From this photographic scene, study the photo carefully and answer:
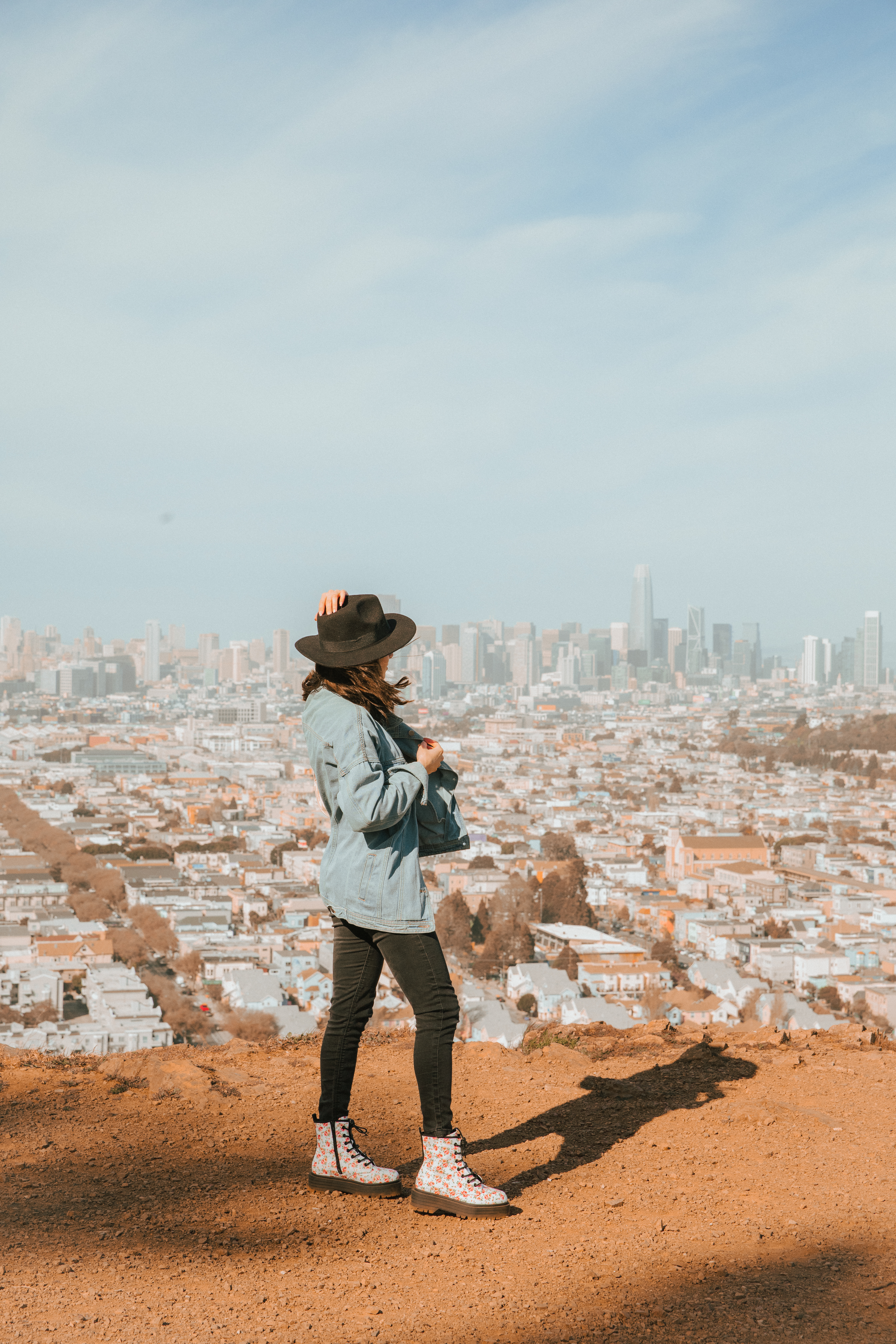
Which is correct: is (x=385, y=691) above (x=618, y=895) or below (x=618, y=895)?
above

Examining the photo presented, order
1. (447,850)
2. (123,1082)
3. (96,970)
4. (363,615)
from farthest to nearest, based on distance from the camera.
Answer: (96,970) < (123,1082) < (447,850) < (363,615)

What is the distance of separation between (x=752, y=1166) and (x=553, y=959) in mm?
15152

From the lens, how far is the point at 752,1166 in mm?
2373

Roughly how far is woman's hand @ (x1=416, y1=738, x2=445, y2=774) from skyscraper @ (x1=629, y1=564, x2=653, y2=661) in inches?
3529

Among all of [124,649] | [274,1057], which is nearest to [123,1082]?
[274,1057]

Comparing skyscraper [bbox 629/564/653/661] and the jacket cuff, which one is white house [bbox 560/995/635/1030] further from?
skyscraper [bbox 629/564/653/661]

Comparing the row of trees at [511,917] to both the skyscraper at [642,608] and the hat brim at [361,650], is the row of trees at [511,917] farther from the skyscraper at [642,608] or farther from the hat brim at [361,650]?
the skyscraper at [642,608]

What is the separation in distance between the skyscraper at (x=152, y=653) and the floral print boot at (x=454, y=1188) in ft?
243

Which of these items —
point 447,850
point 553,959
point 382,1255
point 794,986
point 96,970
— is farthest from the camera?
point 553,959

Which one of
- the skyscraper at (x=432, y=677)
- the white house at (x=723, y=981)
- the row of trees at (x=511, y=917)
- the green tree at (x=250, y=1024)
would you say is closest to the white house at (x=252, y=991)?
the green tree at (x=250, y=1024)

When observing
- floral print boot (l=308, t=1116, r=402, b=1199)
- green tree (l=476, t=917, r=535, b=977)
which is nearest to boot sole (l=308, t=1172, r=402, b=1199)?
floral print boot (l=308, t=1116, r=402, b=1199)

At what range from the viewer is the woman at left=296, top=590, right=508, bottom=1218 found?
2053 millimetres

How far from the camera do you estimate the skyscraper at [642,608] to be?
91.2 m

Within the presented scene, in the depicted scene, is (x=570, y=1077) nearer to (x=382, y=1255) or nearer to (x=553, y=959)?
(x=382, y=1255)
